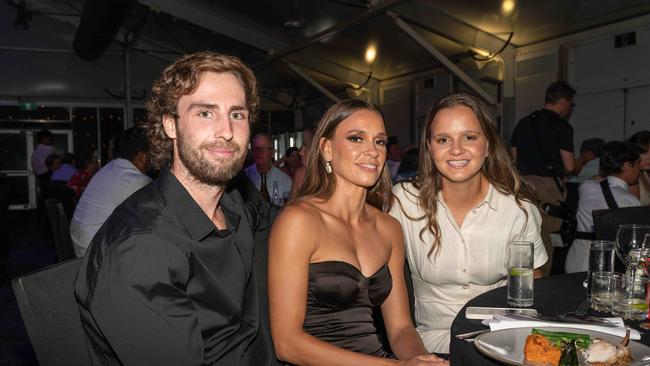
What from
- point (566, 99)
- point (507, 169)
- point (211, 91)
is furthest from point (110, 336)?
point (566, 99)

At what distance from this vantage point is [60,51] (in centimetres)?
1502

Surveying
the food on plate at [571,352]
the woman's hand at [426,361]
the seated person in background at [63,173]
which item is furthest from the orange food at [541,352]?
the seated person in background at [63,173]

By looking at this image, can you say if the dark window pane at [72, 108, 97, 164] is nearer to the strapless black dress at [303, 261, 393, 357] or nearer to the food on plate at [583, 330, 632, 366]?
the strapless black dress at [303, 261, 393, 357]

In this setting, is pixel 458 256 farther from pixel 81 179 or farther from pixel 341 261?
pixel 81 179

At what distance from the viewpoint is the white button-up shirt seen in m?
2.10

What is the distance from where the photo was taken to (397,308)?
1992 millimetres

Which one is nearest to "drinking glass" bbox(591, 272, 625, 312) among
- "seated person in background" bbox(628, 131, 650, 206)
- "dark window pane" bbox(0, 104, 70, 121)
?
"seated person in background" bbox(628, 131, 650, 206)

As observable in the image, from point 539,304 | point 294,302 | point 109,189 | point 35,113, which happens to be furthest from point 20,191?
point 539,304

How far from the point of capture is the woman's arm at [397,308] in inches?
76.5

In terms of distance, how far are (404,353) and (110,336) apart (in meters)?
1.05

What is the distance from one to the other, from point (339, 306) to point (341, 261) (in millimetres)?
149

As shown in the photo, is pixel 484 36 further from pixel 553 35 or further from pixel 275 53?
pixel 275 53

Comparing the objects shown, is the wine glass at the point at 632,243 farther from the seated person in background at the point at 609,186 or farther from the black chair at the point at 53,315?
the seated person in background at the point at 609,186

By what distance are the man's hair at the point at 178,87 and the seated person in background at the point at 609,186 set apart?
3.03 metres
